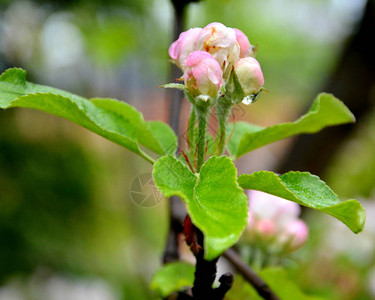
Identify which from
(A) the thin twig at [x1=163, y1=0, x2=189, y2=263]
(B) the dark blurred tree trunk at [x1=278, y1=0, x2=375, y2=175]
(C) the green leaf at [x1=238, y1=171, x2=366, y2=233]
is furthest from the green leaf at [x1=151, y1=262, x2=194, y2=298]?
(B) the dark blurred tree trunk at [x1=278, y1=0, x2=375, y2=175]

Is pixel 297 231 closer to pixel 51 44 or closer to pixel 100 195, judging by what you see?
pixel 100 195

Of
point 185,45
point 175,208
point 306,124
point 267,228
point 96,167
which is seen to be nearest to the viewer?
point 185,45

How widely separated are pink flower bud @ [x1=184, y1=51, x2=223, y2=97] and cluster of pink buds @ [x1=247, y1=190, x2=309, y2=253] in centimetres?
41

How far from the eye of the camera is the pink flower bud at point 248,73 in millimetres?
487

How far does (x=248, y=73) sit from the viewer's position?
1.60 ft

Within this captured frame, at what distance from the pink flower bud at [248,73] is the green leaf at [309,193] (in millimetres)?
107

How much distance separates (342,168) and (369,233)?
565 mm

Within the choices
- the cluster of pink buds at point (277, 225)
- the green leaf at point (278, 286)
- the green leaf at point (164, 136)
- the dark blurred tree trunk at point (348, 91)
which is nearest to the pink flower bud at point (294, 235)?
the cluster of pink buds at point (277, 225)

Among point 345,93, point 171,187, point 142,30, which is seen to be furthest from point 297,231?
point 142,30

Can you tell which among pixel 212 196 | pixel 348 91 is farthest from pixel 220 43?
pixel 348 91

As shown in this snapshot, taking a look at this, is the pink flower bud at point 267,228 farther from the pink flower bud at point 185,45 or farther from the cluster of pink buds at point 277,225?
the pink flower bud at point 185,45

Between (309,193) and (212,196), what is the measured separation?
0.12 m

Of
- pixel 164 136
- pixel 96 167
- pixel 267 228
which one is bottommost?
pixel 96 167

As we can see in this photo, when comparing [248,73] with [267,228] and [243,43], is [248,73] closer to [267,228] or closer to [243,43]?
[243,43]
